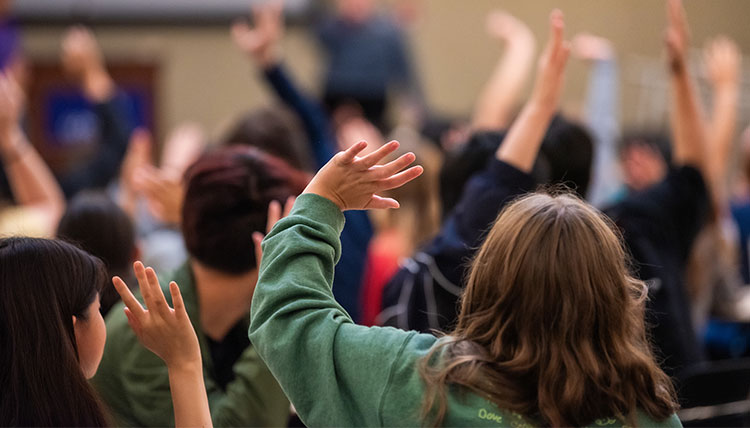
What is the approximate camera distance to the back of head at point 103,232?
75.6 inches

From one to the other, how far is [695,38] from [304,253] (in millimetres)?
5884

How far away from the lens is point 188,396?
4.21ft

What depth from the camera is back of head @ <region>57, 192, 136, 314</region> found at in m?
1.92

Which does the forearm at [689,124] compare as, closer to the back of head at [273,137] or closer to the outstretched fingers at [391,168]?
Result: the back of head at [273,137]

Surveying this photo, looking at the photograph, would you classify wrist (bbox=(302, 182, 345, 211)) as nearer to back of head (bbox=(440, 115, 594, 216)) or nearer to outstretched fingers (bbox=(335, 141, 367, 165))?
outstretched fingers (bbox=(335, 141, 367, 165))

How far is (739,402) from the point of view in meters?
1.89

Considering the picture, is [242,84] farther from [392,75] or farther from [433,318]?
[433,318]

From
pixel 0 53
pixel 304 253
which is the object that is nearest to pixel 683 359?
pixel 304 253

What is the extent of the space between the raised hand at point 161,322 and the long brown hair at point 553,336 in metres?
0.39

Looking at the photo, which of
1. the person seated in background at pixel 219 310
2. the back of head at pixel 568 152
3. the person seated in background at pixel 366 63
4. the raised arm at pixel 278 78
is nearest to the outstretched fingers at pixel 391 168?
the person seated in background at pixel 219 310

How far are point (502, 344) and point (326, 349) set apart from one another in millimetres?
233

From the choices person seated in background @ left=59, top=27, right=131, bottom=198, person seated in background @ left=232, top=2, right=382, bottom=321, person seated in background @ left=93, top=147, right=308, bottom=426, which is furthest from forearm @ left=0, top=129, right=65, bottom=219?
person seated in background @ left=93, top=147, right=308, bottom=426

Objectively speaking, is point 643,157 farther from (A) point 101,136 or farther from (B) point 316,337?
(B) point 316,337

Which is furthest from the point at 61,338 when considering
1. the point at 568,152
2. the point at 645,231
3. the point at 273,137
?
the point at 645,231
